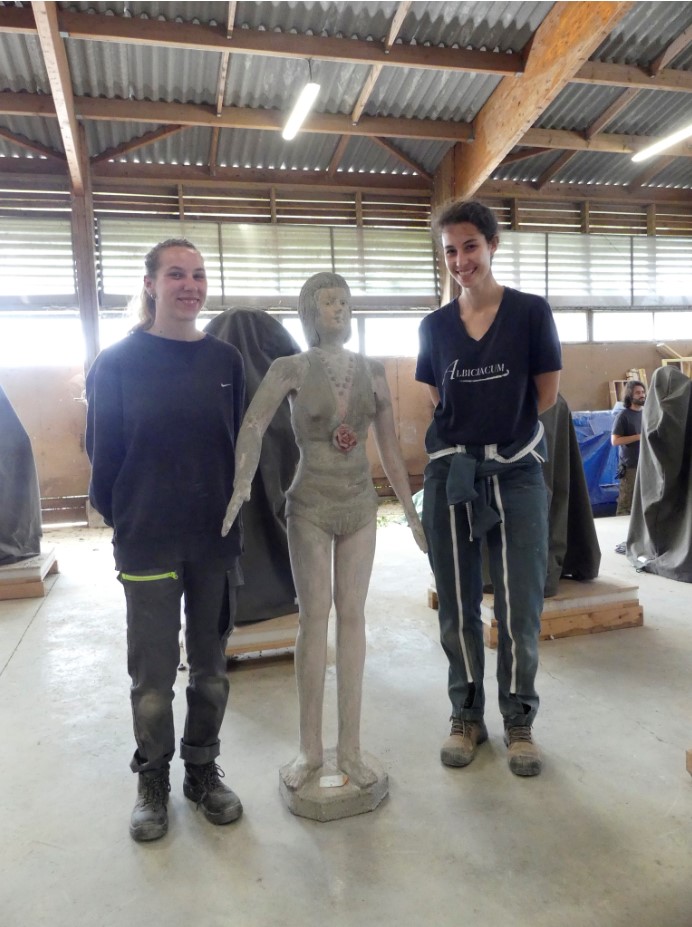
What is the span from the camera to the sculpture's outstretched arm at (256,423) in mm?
2021

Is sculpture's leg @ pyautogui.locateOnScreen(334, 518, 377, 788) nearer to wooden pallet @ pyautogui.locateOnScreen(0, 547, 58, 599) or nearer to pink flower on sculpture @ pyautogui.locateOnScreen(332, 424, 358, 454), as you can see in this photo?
pink flower on sculpture @ pyautogui.locateOnScreen(332, 424, 358, 454)

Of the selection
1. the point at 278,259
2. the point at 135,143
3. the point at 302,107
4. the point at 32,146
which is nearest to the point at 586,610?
the point at 302,107

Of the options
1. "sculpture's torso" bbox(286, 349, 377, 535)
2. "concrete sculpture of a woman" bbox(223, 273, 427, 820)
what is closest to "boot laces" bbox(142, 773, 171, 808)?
"concrete sculpture of a woman" bbox(223, 273, 427, 820)

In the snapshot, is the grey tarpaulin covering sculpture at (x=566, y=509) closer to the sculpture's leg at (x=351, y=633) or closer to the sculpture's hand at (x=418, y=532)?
the sculpture's hand at (x=418, y=532)

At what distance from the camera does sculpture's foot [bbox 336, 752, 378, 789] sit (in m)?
2.21

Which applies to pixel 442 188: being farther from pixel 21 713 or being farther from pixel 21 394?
pixel 21 713

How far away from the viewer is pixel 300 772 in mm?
2219

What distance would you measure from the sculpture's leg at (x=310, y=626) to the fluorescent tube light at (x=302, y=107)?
5.41 m

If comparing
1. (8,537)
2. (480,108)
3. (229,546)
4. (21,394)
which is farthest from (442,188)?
(229,546)

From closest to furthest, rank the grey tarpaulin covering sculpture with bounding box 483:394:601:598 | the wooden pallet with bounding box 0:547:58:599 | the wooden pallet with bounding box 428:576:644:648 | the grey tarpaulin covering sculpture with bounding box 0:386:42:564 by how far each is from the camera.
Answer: the wooden pallet with bounding box 428:576:644:648 < the grey tarpaulin covering sculpture with bounding box 483:394:601:598 < the wooden pallet with bounding box 0:547:58:599 < the grey tarpaulin covering sculpture with bounding box 0:386:42:564

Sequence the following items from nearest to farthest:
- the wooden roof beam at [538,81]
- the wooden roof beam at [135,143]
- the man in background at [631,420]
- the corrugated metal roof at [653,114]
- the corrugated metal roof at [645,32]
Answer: the wooden roof beam at [538,81] < the man in background at [631,420] < the corrugated metal roof at [645,32] < the wooden roof beam at [135,143] < the corrugated metal roof at [653,114]

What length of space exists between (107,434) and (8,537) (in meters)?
3.72

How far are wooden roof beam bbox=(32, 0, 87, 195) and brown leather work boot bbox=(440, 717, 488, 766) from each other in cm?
572

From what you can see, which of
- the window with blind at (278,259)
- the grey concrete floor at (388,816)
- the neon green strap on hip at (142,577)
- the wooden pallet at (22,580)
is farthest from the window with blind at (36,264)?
the neon green strap on hip at (142,577)
